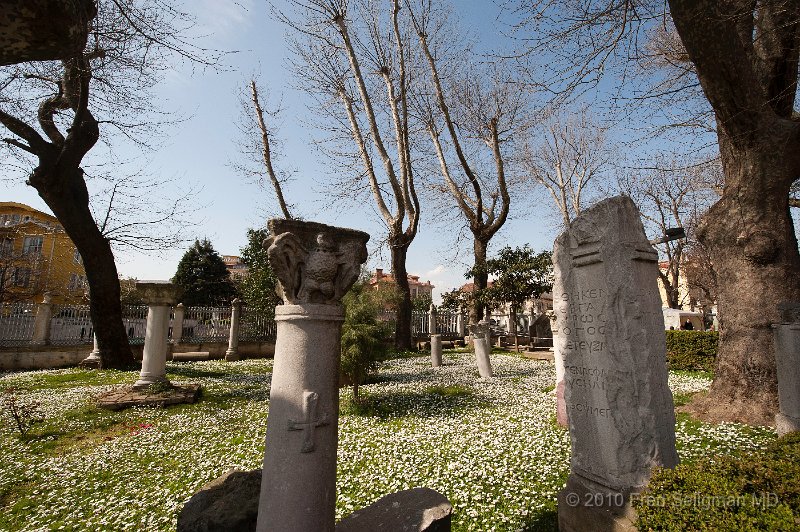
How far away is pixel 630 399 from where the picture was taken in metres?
3.14

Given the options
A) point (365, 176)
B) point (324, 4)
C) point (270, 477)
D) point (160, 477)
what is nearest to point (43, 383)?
point (160, 477)

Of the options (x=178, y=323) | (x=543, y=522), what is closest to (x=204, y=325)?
(x=178, y=323)

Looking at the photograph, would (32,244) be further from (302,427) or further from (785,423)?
(785,423)

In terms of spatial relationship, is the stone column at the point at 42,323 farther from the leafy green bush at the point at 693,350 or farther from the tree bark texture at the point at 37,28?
the leafy green bush at the point at 693,350

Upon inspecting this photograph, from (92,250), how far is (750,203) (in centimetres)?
1542

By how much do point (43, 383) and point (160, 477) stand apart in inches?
317

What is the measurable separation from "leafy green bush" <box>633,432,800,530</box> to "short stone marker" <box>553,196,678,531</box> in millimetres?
617

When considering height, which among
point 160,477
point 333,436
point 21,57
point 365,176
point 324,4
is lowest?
point 160,477

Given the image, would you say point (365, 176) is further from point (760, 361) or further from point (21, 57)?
point (21, 57)

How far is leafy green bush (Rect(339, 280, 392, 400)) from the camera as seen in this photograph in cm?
799

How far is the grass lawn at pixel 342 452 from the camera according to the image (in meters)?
3.85

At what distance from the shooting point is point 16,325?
1339 cm

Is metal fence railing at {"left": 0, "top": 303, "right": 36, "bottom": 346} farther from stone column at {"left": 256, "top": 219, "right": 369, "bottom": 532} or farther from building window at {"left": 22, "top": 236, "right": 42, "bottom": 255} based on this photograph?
building window at {"left": 22, "top": 236, "right": 42, "bottom": 255}

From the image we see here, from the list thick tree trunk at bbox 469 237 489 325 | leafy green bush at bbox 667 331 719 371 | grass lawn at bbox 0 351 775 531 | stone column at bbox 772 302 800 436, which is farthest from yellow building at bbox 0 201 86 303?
leafy green bush at bbox 667 331 719 371
